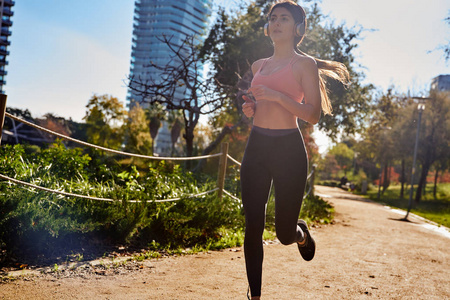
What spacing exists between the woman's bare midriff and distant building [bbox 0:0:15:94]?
94.4 metres

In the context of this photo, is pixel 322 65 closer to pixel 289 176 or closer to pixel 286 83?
pixel 286 83

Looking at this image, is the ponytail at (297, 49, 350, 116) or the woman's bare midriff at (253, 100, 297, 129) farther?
the ponytail at (297, 49, 350, 116)

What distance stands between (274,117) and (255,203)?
637 mm

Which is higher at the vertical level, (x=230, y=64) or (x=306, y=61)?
(x=230, y=64)

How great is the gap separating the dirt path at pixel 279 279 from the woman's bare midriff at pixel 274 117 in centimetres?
163

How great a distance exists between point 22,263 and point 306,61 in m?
3.38

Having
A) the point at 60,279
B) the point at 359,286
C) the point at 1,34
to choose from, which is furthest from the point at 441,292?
the point at 1,34

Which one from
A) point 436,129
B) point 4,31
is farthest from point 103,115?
point 4,31

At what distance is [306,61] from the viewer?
2980 mm

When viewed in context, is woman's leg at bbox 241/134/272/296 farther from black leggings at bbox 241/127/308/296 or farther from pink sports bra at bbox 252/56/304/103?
pink sports bra at bbox 252/56/304/103

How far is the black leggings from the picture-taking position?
118 inches

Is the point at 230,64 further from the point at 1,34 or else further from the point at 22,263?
Answer: the point at 1,34

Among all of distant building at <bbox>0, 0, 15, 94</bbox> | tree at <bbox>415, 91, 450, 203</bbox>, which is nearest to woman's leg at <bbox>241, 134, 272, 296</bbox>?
tree at <bbox>415, 91, 450, 203</bbox>

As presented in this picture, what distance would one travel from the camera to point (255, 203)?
3.01m
